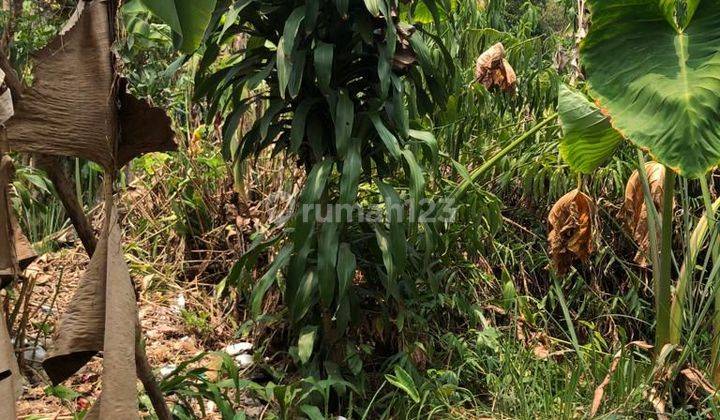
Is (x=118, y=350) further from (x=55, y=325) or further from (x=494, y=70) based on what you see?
(x=494, y=70)

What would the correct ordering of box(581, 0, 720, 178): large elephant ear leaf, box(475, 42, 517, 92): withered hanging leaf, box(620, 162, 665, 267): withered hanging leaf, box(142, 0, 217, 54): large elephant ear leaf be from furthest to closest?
box(475, 42, 517, 92): withered hanging leaf, box(620, 162, 665, 267): withered hanging leaf, box(581, 0, 720, 178): large elephant ear leaf, box(142, 0, 217, 54): large elephant ear leaf

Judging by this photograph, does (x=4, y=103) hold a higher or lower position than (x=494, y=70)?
lower

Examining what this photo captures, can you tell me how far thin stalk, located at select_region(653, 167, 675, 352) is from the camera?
278 cm

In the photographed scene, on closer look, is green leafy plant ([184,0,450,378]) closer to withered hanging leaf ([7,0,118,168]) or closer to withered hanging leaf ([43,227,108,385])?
withered hanging leaf ([7,0,118,168])

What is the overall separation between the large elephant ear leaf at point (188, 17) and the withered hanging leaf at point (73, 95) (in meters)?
0.19

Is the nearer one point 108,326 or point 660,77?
point 108,326

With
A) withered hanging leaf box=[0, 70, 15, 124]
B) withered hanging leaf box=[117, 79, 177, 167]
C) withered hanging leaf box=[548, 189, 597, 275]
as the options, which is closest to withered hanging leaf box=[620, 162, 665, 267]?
withered hanging leaf box=[548, 189, 597, 275]

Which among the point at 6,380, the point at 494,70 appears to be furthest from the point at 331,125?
the point at 6,380

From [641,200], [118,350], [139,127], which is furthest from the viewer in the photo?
[641,200]

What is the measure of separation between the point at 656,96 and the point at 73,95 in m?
1.88

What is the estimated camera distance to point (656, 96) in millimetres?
2557

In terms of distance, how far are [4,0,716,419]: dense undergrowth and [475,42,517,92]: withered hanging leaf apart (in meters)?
0.15

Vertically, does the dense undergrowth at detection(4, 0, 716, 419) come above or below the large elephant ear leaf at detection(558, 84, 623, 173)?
below

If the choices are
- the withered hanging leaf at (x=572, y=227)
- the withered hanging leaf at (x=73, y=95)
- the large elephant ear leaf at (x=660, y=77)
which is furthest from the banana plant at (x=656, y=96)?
the withered hanging leaf at (x=73, y=95)
